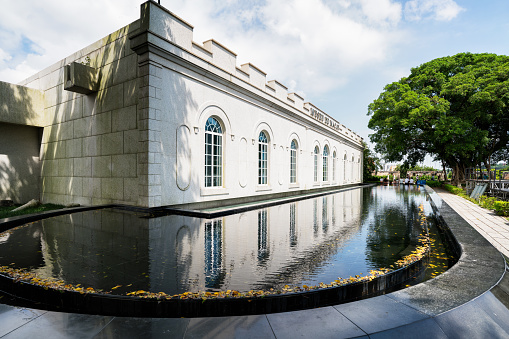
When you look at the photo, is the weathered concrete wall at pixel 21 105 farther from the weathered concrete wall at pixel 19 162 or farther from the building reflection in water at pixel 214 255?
the building reflection in water at pixel 214 255

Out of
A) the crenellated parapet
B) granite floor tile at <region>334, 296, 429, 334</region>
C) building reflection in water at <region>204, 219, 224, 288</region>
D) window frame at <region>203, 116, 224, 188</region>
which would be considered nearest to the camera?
granite floor tile at <region>334, 296, 429, 334</region>

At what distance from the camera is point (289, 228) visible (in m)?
7.34

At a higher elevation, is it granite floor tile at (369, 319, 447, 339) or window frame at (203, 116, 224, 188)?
window frame at (203, 116, 224, 188)

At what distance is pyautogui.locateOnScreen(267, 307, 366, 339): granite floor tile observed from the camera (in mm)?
2408

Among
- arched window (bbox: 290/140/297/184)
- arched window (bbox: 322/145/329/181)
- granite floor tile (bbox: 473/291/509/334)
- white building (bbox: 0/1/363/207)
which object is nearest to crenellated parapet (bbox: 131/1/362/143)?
white building (bbox: 0/1/363/207)

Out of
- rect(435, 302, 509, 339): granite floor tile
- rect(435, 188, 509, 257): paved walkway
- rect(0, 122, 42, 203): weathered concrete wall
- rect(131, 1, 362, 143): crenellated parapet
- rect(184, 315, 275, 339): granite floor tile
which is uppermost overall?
rect(131, 1, 362, 143): crenellated parapet

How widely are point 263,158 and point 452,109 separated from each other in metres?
21.4

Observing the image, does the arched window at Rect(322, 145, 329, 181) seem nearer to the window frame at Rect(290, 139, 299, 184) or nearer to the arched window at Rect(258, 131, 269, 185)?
the window frame at Rect(290, 139, 299, 184)

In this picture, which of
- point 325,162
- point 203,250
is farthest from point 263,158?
point 325,162

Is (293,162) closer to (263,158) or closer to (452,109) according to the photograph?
(263,158)

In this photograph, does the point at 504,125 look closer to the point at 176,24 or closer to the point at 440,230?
the point at 440,230

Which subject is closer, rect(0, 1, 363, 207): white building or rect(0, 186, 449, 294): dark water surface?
rect(0, 186, 449, 294): dark water surface

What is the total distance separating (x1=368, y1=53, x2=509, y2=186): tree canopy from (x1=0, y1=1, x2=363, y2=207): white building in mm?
14690

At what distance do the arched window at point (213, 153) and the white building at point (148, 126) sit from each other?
58mm
